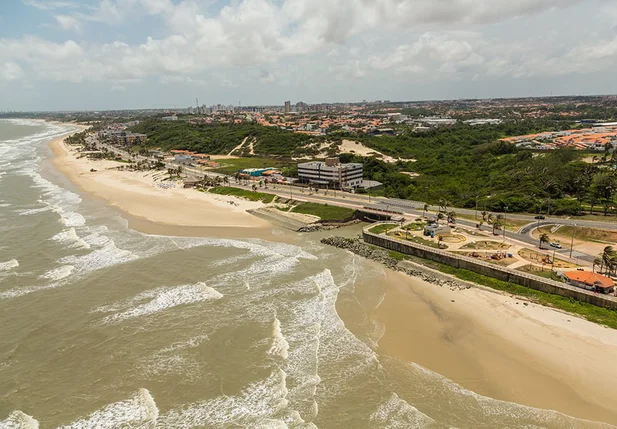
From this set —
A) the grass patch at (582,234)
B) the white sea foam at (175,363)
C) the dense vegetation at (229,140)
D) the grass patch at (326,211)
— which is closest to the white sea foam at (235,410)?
the white sea foam at (175,363)

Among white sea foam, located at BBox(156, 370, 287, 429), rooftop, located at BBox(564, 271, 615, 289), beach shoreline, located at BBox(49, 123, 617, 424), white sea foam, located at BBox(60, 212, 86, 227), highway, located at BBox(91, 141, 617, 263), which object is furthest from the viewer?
white sea foam, located at BBox(60, 212, 86, 227)

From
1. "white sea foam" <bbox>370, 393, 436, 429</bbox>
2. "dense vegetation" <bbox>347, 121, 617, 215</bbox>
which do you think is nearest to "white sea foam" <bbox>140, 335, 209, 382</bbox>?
"white sea foam" <bbox>370, 393, 436, 429</bbox>

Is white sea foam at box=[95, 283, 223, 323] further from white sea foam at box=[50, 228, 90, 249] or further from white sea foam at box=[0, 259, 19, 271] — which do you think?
white sea foam at box=[50, 228, 90, 249]

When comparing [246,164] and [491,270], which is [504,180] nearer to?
[491,270]

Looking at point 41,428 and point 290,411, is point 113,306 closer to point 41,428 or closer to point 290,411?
point 41,428

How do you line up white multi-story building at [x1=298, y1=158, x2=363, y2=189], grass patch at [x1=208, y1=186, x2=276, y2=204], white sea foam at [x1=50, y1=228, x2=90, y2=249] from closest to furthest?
white sea foam at [x1=50, y1=228, x2=90, y2=249]
grass patch at [x1=208, y1=186, x2=276, y2=204]
white multi-story building at [x1=298, y1=158, x2=363, y2=189]

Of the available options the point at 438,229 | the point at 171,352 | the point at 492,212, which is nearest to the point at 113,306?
the point at 171,352

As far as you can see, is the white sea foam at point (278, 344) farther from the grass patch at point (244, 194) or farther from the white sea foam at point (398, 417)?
the grass patch at point (244, 194)
